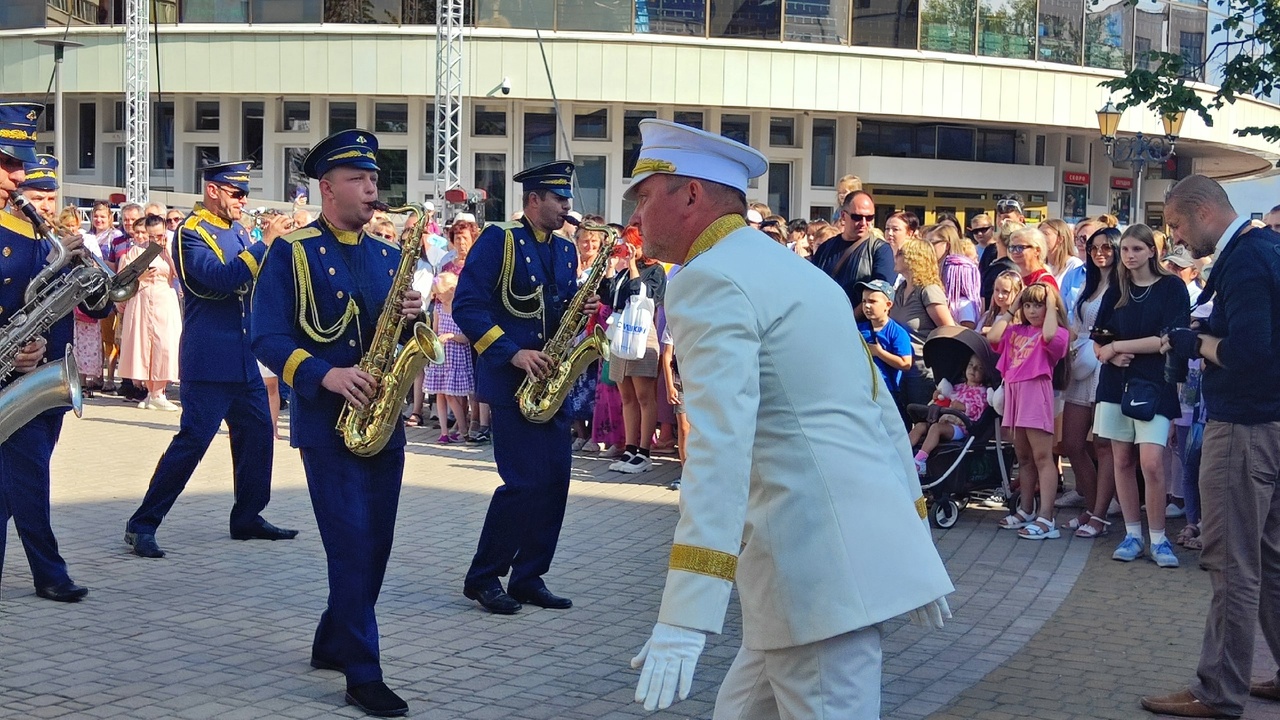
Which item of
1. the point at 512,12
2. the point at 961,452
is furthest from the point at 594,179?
the point at 961,452

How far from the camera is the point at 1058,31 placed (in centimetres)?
3422

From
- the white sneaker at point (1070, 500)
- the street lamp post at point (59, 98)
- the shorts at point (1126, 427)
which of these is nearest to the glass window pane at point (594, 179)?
the street lamp post at point (59, 98)

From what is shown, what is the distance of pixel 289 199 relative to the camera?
33.6 meters

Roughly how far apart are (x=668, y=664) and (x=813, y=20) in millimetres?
30991

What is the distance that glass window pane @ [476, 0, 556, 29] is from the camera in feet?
104

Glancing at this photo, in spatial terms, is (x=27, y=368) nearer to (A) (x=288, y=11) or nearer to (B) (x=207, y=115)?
(A) (x=288, y=11)

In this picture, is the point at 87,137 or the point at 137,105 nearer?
the point at 137,105

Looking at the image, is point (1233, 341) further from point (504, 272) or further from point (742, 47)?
point (742, 47)

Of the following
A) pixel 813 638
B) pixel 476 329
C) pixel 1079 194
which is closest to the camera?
pixel 813 638

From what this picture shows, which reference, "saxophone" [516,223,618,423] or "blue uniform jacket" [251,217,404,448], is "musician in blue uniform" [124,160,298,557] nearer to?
"saxophone" [516,223,618,423]

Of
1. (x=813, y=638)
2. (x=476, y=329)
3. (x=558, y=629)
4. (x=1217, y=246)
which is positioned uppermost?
(x=1217, y=246)

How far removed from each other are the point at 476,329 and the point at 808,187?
27224 mm

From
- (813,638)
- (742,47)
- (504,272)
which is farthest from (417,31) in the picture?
(813,638)

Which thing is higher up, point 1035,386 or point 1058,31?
point 1058,31
